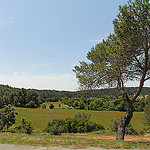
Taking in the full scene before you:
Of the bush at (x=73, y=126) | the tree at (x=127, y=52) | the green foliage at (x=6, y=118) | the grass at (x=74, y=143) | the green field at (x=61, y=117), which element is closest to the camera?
the grass at (x=74, y=143)

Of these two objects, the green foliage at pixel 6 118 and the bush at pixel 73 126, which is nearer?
the bush at pixel 73 126

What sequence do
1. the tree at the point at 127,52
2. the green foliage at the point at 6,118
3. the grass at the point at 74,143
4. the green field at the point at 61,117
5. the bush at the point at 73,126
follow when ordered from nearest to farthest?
the grass at the point at 74,143 → the tree at the point at 127,52 → the bush at the point at 73,126 → the green foliage at the point at 6,118 → the green field at the point at 61,117

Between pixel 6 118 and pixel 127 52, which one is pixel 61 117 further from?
pixel 127 52

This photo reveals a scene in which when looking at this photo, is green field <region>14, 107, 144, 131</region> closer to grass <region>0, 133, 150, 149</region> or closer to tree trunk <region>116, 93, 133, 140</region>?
tree trunk <region>116, 93, 133, 140</region>

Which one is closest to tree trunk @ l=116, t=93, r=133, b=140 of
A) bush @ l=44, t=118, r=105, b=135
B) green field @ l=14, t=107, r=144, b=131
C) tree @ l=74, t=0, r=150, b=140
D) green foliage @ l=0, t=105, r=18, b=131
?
tree @ l=74, t=0, r=150, b=140

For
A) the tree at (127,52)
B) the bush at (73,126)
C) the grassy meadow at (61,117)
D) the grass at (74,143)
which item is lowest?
the grassy meadow at (61,117)

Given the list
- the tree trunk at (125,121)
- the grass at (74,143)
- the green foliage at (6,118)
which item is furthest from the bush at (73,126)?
the grass at (74,143)

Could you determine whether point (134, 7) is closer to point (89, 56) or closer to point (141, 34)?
point (141, 34)

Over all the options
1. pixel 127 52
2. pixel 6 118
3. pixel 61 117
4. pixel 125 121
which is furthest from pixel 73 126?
pixel 61 117

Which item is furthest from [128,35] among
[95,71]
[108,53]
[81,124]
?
[81,124]

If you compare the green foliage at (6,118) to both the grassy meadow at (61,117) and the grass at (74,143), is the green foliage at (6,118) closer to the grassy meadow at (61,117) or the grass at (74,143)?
the grassy meadow at (61,117)

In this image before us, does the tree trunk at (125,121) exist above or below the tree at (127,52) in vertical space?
below

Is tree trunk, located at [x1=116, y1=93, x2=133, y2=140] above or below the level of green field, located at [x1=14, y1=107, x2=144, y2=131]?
above

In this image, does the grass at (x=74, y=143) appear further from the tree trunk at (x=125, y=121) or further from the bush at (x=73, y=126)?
the bush at (x=73, y=126)
